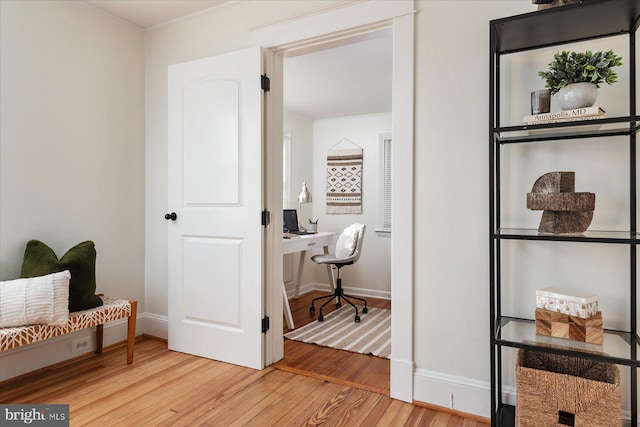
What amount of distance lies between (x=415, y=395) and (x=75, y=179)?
258 centimetres

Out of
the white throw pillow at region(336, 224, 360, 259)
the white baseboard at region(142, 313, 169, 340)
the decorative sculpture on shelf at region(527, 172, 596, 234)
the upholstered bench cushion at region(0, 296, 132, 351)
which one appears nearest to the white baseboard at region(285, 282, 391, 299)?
the white throw pillow at region(336, 224, 360, 259)

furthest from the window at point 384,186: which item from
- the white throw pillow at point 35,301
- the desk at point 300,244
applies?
the white throw pillow at point 35,301

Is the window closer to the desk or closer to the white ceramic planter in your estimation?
the desk

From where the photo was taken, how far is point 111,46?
9.68 ft

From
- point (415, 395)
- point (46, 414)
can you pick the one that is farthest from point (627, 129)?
point (46, 414)

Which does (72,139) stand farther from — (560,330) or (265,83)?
(560,330)

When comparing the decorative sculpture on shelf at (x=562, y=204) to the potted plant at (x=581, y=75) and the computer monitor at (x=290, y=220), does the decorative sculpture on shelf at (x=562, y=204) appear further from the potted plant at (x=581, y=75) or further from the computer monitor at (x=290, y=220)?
the computer monitor at (x=290, y=220)

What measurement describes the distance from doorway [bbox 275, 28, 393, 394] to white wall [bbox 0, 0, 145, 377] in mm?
1383

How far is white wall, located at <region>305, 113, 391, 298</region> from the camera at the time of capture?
502 centimetres

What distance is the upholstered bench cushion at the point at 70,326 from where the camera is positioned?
2.00 metres

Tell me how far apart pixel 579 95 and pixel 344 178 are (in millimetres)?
3750

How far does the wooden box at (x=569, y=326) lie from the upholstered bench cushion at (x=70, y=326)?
238 centimetres

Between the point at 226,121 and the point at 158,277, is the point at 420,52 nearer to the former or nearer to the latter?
the point at 226,121

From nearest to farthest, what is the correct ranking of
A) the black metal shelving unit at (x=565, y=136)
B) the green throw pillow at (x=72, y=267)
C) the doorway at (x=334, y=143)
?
the black metal shelving unit at (x=565, y=136) → the green throw pillow at (x=72, y=267) → the doorway at (x=334, y=143)
